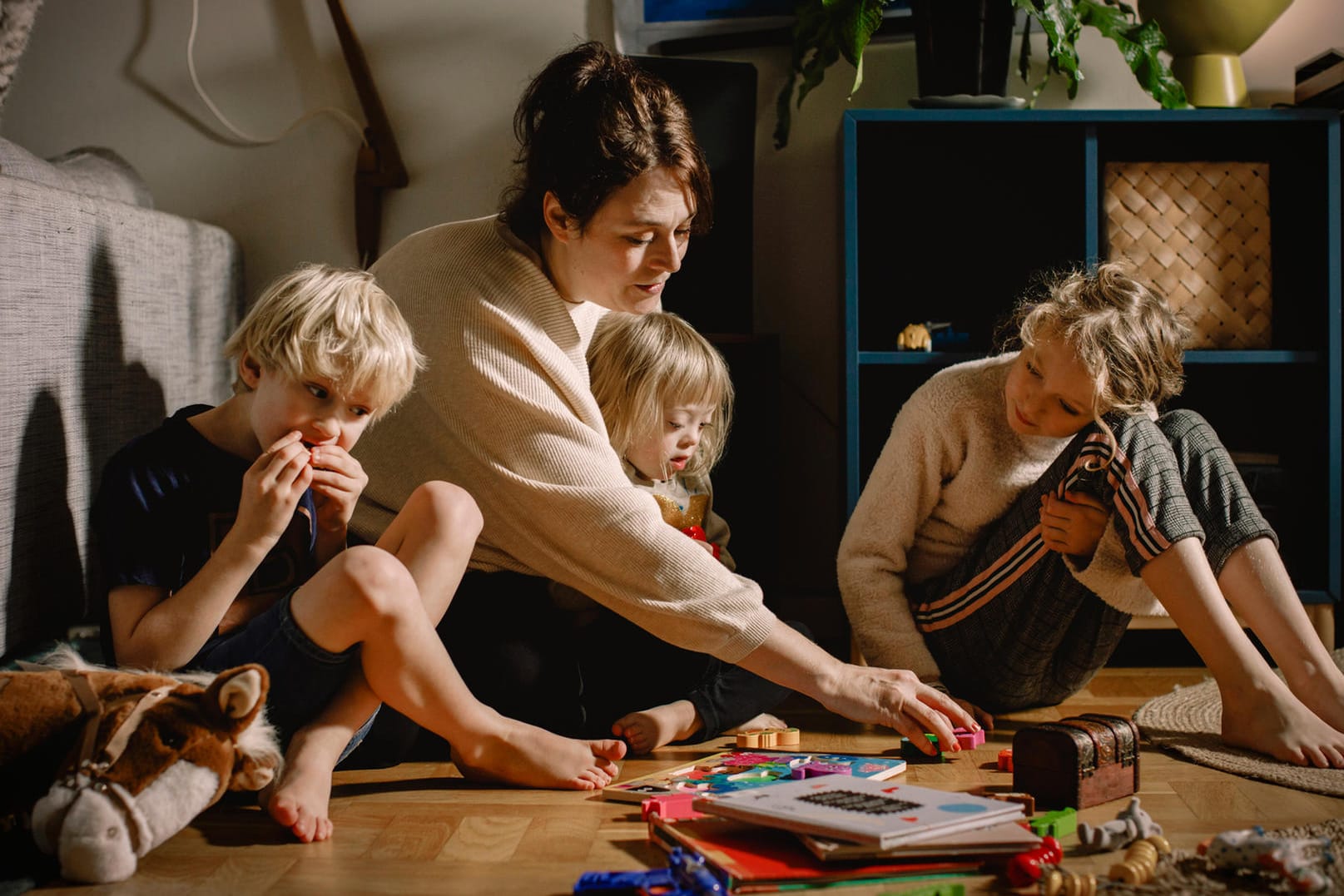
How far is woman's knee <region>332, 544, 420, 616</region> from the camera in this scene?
107 centimetres

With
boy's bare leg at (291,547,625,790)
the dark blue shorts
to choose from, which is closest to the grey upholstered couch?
the dark blue shorts

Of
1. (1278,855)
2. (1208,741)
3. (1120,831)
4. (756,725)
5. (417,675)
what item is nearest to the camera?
(1278,855)

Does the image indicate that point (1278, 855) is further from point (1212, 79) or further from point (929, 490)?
point (1212, 79)

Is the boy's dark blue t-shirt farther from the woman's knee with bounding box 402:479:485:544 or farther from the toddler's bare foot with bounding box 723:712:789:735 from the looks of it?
the toddler's bare foot with bounding box 723:712:789:735

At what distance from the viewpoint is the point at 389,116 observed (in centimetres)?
213

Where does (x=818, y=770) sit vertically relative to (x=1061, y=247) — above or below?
below

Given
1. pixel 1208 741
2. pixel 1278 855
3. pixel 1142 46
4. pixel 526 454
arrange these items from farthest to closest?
pixel 1142 46
pixel 1208 741
pixel 526 454
pixel 1278 855

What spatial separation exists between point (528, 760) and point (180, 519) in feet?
1.38

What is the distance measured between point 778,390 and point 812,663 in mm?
1006

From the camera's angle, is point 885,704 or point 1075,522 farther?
point 1075,522

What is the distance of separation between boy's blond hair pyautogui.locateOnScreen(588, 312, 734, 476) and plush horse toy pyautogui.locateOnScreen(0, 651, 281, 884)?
2.26ft

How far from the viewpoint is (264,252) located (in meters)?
2.14

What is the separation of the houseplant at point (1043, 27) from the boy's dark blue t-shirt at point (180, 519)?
3.52 ft

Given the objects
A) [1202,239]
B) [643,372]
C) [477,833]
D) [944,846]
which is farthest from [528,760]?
[1202,239]
